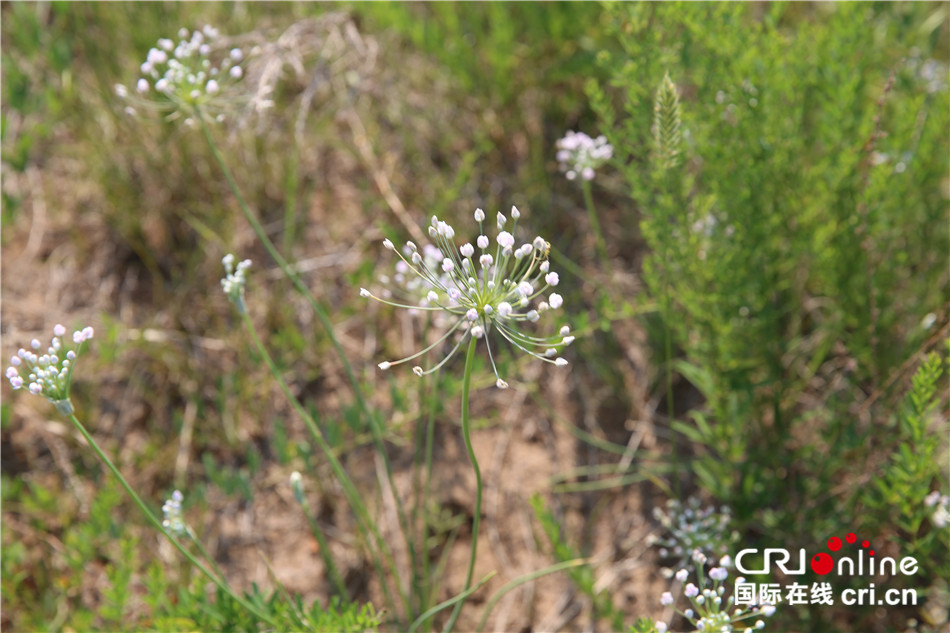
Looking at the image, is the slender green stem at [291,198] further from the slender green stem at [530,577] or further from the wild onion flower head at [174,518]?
the slender green stem at [530,577]

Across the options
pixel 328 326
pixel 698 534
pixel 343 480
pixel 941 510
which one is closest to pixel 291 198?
pixel 328 326

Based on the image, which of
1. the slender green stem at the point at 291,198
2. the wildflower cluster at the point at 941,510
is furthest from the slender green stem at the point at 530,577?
the slender green stem at the point at 291,198

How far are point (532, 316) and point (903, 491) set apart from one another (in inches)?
57.1

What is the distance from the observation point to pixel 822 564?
2.94 meters

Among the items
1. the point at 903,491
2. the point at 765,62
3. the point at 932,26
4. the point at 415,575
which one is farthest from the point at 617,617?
the point at 932,26

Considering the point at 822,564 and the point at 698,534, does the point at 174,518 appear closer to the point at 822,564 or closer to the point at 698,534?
the point at 698,534

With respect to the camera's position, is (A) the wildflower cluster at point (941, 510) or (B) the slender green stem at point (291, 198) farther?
(B) the slender green stem at point (291, 198)

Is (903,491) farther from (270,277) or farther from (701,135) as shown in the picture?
(270,277)

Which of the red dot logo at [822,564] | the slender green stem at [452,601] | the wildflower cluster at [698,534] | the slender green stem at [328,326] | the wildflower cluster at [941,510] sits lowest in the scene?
the red dot logo at [822,564]

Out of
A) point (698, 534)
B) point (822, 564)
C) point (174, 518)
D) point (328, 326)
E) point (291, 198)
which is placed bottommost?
point (822, 564)

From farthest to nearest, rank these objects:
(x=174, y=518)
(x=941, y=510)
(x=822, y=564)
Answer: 1. (x=822, y=564)
2. (x=941, y=510)
3. (x=174, y=518)

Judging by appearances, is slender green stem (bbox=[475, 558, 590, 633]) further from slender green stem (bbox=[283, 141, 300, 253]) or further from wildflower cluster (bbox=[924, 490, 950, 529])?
slender green stem (bbox=[283, 141, 300, 253])

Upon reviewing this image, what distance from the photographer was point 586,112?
4270 mm

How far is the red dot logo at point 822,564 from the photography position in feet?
9.63
